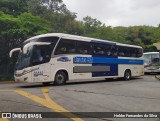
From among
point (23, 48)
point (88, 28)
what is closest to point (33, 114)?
point (23, 48)

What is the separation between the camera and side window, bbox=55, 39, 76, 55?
1970cm

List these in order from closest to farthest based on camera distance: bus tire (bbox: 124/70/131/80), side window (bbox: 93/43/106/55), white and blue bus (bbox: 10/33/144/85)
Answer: white and blue bus (bbox: 10/33/144/85), side window (bbox: 93/43/106/55), bus tire (bbox: 124/70/131/80)

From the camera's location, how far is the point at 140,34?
223 feet

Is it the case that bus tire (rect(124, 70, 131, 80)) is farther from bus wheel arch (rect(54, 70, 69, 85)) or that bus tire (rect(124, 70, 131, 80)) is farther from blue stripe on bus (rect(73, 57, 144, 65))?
bus wheel arch (rect(54, 70, 69, 85))

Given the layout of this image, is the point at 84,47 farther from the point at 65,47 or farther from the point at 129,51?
the point at 129,51

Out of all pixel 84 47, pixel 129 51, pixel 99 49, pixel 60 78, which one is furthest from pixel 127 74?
pixel 60 78

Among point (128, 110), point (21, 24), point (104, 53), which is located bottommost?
point (128, 110)

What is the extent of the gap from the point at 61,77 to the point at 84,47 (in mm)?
2809

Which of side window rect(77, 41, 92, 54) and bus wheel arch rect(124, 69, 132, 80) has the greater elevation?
side window rect(77, 41, 92, 54)

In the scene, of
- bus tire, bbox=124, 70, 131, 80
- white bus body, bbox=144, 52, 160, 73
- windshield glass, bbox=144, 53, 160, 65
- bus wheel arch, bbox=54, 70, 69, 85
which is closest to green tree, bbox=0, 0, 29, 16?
windshield glass, bbox=144, 53, 160, 65

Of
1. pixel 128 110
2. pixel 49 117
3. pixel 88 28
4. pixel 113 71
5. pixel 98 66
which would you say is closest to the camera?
pixel 49 117

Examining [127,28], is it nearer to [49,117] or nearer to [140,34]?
[140,34]

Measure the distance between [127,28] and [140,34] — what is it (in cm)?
419

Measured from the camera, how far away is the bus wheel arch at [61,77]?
19.8 m
